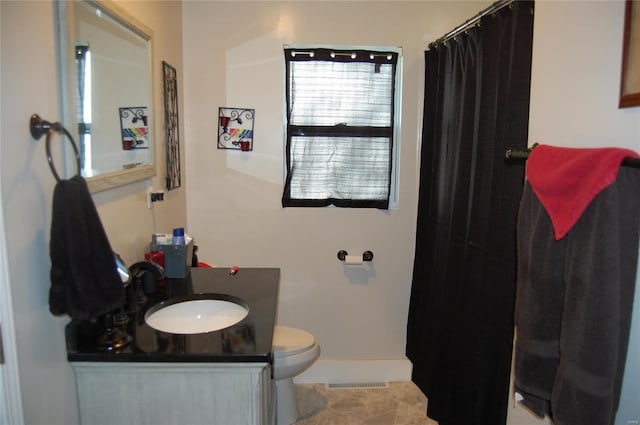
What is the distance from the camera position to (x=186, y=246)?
1960 mm

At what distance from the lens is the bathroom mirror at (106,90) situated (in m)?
1.25

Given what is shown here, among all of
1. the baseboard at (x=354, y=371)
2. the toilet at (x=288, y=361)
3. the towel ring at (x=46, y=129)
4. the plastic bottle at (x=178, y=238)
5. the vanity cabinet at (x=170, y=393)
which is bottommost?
the baseboard at (x=354, y=371)

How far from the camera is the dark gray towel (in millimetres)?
951

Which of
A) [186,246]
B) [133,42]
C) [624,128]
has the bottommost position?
[186,246]

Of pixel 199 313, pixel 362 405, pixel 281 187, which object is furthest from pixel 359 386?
pixel 199 313

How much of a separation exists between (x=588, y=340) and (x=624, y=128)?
0.51 metres

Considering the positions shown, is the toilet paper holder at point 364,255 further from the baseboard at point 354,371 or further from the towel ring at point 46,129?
the towel ring at point 46,129

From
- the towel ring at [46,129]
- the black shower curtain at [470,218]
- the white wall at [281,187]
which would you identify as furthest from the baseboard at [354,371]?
the towel ring at [46,129]

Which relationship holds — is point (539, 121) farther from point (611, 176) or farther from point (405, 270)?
point (405, 270)

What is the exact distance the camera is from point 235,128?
2.63 metres

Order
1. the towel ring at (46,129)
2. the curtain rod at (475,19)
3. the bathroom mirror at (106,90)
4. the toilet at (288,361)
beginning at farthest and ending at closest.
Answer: the toilet at (288,361) < the curtain rod at (475,19) < the bathroom mirror at (106,90) < the towel ring at (46,129)

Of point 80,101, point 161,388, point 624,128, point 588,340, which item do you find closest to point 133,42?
point 80,101

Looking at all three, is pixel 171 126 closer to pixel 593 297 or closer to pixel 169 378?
pixel 169 378

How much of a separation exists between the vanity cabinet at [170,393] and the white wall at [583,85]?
3.02 ft
